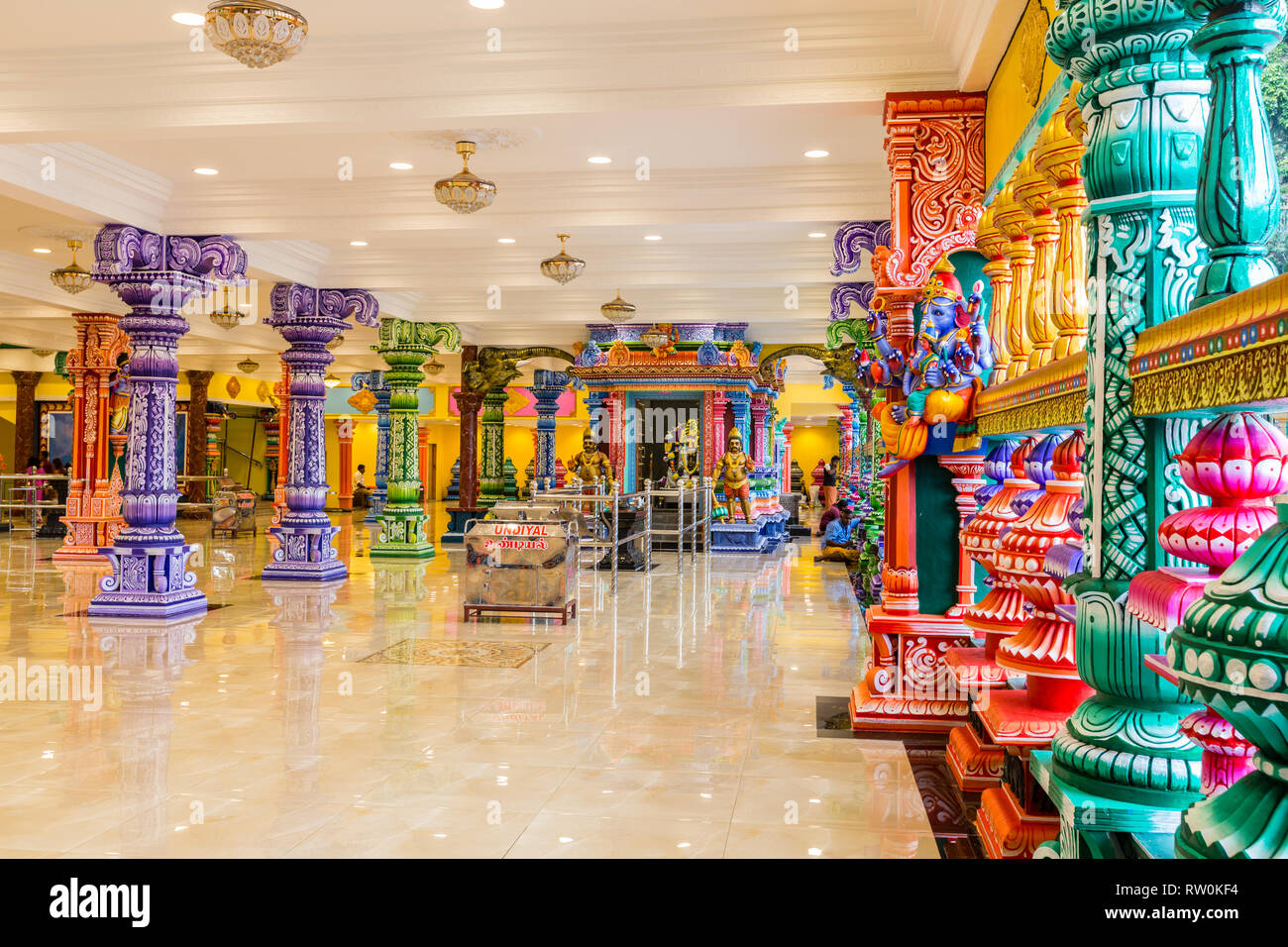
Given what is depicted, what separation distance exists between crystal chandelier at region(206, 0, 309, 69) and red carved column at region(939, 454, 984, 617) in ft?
11.9

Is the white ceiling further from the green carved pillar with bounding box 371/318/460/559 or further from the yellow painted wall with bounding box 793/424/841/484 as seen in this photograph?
the yellow painted wall with bounding box 793/424/841/484

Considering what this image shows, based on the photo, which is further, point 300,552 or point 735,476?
point 735,476

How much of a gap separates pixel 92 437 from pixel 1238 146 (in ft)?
46.9

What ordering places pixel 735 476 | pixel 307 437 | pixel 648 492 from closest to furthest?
A: pixel 307 437, pixel 648 492, pixel 735 476

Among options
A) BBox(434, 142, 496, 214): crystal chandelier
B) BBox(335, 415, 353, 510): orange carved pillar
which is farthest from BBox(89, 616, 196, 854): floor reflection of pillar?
BBox(335, 415, 353, 510): orange carved pillar

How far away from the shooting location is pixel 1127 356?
1710mm

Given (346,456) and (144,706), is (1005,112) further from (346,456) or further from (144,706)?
(346,456)

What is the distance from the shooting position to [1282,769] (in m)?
1.07

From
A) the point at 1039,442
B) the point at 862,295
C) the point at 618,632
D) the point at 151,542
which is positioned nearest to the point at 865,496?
the point at 862,295

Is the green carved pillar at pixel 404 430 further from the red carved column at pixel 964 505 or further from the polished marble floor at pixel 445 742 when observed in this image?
the red carved column at pixel 964 505

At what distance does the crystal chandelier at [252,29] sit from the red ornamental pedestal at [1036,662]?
3555 mm

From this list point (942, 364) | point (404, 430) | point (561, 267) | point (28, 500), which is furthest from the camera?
point (28, 500)

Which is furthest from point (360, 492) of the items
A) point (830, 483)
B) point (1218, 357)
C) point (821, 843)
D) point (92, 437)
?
point (1218, 357)

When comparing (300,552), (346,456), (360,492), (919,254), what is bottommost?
(300,552)
